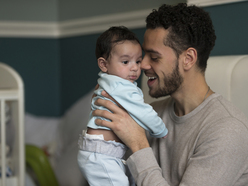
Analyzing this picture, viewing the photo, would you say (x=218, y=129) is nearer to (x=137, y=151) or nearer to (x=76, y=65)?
(x=137, y=151)

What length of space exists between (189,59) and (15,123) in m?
1.32

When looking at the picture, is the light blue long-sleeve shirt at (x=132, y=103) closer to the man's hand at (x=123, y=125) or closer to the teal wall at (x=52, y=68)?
the man's hand at (x=123, y=125)

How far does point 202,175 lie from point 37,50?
2567 mm

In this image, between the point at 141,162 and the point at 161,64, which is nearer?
the point at 141,162

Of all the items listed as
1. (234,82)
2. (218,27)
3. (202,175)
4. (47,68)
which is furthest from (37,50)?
(202,175)

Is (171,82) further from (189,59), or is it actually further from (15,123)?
(15,123)

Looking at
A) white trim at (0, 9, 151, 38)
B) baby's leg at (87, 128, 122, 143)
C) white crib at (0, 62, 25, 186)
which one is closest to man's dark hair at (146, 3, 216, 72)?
baby's leg at (87, 128, 122, 143)

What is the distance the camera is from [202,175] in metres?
1.10

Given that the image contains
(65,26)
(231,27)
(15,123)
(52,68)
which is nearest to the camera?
(231,27)

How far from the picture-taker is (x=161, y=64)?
1.36 m

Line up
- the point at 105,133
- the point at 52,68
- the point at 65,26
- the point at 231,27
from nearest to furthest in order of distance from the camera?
the point at 105,133 → the point at 231,27 → the point at 65,26 → the point at 52,68

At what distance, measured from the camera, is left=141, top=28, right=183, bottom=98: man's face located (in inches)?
53.2

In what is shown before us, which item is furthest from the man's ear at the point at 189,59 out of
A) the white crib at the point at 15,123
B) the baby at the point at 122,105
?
the white crib at the point at 15,123

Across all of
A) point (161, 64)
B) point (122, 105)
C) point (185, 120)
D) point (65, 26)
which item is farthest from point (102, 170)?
point (65, 26)
